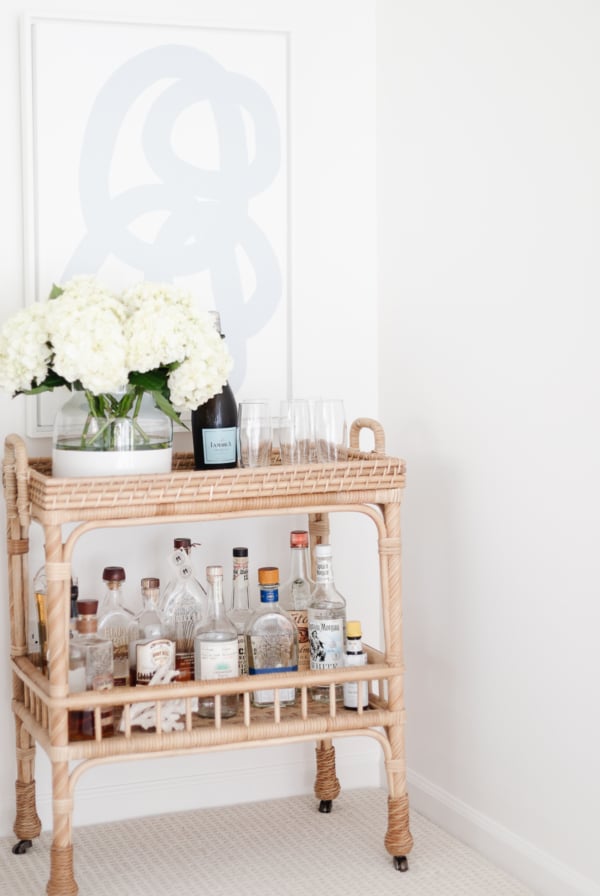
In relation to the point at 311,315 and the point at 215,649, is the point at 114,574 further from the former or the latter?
the point at 311,315

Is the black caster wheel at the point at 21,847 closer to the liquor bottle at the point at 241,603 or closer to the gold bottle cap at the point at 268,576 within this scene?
the liquor bottle at the point at 241,603

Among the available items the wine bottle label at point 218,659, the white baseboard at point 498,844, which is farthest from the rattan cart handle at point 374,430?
the white baseboard at point 498,844

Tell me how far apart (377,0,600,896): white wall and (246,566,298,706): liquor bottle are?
364 millimetres

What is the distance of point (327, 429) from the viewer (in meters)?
2.15

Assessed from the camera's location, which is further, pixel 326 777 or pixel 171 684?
pixel 326 777

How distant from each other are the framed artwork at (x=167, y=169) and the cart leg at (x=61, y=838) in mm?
756

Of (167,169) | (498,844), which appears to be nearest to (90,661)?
(498,844)

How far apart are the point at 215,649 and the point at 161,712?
146mm

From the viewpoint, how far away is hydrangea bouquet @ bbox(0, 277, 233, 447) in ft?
6.01

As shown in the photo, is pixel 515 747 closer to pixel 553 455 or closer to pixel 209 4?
pixel 553 455

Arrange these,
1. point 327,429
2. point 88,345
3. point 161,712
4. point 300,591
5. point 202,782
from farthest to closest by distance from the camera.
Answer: point 202,782, point 300,591, point 327,429, point 161,712, point 88,345

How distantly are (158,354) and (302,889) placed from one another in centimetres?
102

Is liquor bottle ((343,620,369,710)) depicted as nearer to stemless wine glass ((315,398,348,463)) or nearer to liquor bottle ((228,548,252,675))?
liquor bottle ((228,548,252,675))

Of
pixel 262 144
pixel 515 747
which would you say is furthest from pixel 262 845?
pixel 262 144
